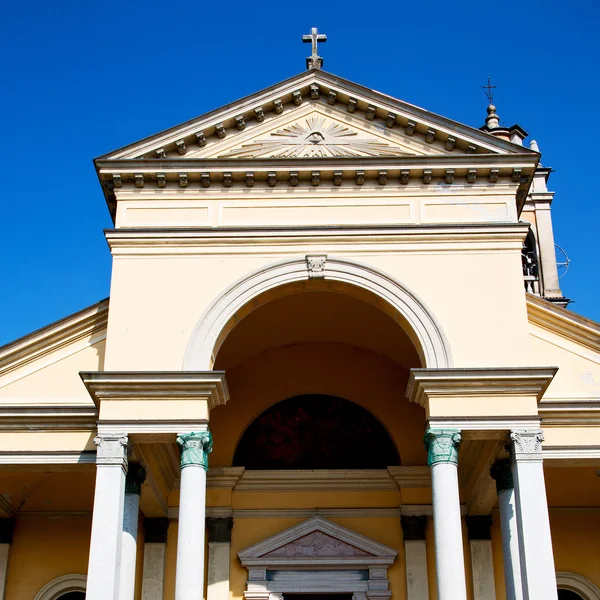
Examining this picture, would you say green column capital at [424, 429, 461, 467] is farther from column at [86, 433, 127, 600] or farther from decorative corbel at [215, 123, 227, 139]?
decorative corbel at [215, 123, 227, 139]

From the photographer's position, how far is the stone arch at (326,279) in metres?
14.9

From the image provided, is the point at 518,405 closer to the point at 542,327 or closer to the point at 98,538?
the point at 542,327

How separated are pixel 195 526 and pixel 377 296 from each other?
14.7ft

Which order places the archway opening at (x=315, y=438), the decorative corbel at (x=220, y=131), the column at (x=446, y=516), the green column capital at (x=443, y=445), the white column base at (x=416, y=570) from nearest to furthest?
the column at (x=446, y=516), the green column capital at (x=443, y=445), the decorative corbel at (x=220, y=131), the white column base at (x=416, y=570), the archway opening at (x=315, y=438)

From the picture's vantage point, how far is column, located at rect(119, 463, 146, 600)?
1438cm

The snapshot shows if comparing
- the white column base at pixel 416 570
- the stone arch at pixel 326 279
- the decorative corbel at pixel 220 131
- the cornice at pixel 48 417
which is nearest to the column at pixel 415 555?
the white column base at pixel 416 570

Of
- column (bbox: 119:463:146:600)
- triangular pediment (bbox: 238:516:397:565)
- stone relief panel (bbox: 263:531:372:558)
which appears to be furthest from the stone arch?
stone relief panel (bbox: 263:531:372:558)

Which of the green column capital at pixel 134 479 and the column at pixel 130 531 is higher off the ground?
the green column capital at pixel 134 479

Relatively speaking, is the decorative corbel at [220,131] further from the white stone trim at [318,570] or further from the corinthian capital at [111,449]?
the white stone trim at [318,570]

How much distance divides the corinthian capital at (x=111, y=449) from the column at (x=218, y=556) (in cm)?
387

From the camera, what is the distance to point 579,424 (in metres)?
15.2

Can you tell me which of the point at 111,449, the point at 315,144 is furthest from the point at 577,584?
the point at 315,144

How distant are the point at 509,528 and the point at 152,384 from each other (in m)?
5.80

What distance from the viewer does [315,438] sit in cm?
1900
